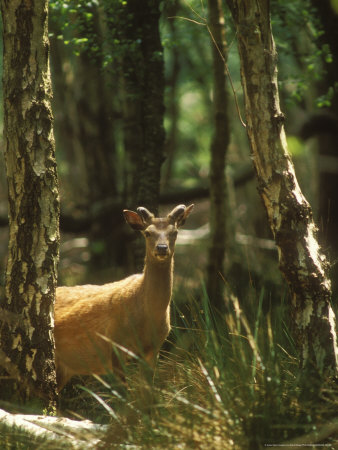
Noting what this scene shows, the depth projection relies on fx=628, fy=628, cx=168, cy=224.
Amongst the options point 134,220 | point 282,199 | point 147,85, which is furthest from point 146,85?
point 282,199

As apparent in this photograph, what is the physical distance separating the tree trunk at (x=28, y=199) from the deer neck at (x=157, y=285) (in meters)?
1.16

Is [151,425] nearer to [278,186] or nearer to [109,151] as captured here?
[278,186]

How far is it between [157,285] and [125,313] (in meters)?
0.44

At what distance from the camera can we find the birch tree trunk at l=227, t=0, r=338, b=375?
5.15 m

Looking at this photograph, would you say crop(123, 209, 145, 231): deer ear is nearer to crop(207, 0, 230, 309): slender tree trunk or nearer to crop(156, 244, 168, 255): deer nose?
crop(156, 244, 168, 255): deer nose

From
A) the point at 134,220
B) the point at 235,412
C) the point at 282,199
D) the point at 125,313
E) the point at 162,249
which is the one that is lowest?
the point at 235,412

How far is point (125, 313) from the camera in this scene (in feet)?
21.6

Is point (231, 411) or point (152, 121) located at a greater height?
point (152, 121)

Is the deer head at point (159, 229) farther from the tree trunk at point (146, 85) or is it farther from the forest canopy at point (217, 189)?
the tree trunk at point (146, 85)

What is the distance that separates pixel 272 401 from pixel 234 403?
281mm

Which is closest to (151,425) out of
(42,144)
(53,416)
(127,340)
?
(53,416)

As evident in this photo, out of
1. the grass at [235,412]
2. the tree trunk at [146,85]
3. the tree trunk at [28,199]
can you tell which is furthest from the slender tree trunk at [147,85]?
the grass at [235,412]

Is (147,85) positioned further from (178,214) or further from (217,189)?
(178,214)

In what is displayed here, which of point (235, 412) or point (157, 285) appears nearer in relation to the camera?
point (235, 412)
